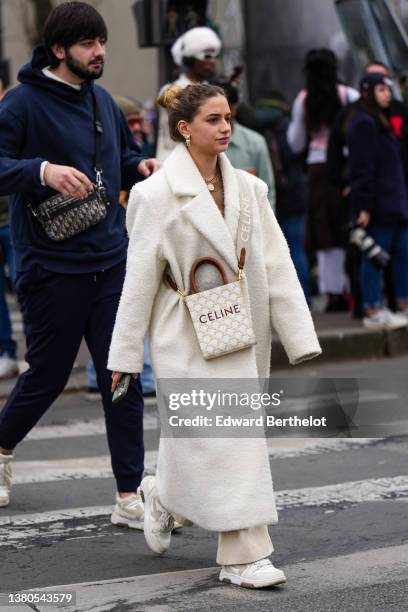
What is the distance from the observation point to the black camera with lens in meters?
10.4

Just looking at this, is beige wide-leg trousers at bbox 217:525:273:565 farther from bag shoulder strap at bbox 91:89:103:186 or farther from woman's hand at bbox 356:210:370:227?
woman's hand at bbox 356:210:370:227

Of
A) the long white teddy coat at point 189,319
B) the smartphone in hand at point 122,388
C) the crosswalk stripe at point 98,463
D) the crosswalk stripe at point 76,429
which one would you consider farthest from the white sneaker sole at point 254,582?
the crosswalk stripe at point 76,429

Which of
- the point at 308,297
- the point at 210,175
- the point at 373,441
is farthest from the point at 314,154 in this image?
the point at 210,175

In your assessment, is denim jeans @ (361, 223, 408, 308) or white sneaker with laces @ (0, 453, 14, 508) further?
denim jeans @ (361, 223, 408, 308)

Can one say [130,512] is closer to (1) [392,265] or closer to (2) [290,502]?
(2) [290,502]

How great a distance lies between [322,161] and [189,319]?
274 inches

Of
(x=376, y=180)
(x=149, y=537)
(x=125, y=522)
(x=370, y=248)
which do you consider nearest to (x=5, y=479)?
(x=125, y=522)

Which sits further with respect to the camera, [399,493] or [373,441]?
[373,441]

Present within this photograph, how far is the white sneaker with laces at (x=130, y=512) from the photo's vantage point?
5520 millimetres

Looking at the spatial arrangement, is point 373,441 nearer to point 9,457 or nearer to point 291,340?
point 9,457

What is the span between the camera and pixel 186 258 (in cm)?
474

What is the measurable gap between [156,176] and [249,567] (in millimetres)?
1337

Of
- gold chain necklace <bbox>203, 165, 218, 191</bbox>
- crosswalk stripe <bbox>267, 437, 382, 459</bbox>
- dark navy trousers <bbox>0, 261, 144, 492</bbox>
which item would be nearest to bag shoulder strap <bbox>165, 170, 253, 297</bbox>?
gold chain necklace <bbox>203, 165, 218, 191</bbox>

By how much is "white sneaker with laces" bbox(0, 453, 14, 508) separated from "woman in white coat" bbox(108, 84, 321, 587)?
1.21m
